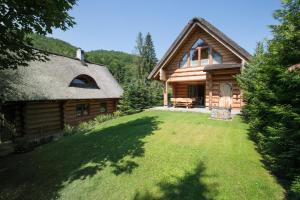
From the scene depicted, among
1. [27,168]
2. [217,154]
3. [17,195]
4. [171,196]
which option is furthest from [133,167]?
[27,168]

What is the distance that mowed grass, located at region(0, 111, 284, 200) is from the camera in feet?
18.8

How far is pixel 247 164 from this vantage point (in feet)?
22.3

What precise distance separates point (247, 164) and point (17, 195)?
7746 millimetres

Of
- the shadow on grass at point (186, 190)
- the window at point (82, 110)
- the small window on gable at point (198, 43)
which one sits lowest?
the shadow on grass at point (186, 190)

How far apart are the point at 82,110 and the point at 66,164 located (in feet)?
39.7

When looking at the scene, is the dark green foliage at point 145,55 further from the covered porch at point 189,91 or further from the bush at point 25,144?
the bush at point 25,144

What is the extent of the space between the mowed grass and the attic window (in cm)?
1068

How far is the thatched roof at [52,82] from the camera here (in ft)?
45.0

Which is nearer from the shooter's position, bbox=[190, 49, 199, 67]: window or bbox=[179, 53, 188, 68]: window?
bbox=[190, 49, 199, 67]: window

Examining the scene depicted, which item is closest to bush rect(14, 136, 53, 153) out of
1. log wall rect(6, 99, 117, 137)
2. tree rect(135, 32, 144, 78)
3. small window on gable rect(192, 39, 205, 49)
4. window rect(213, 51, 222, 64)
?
log wall rect(6, 99, 117, 137)

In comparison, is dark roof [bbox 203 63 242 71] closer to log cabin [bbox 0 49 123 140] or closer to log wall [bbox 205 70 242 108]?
log wall [bbox 205 70 242 108]

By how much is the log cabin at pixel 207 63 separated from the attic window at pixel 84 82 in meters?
7.03

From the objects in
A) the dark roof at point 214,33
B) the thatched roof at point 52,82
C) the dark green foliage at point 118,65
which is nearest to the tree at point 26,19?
the thatched roof at point 52,82

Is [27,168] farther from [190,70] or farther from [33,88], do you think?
[190,70]
